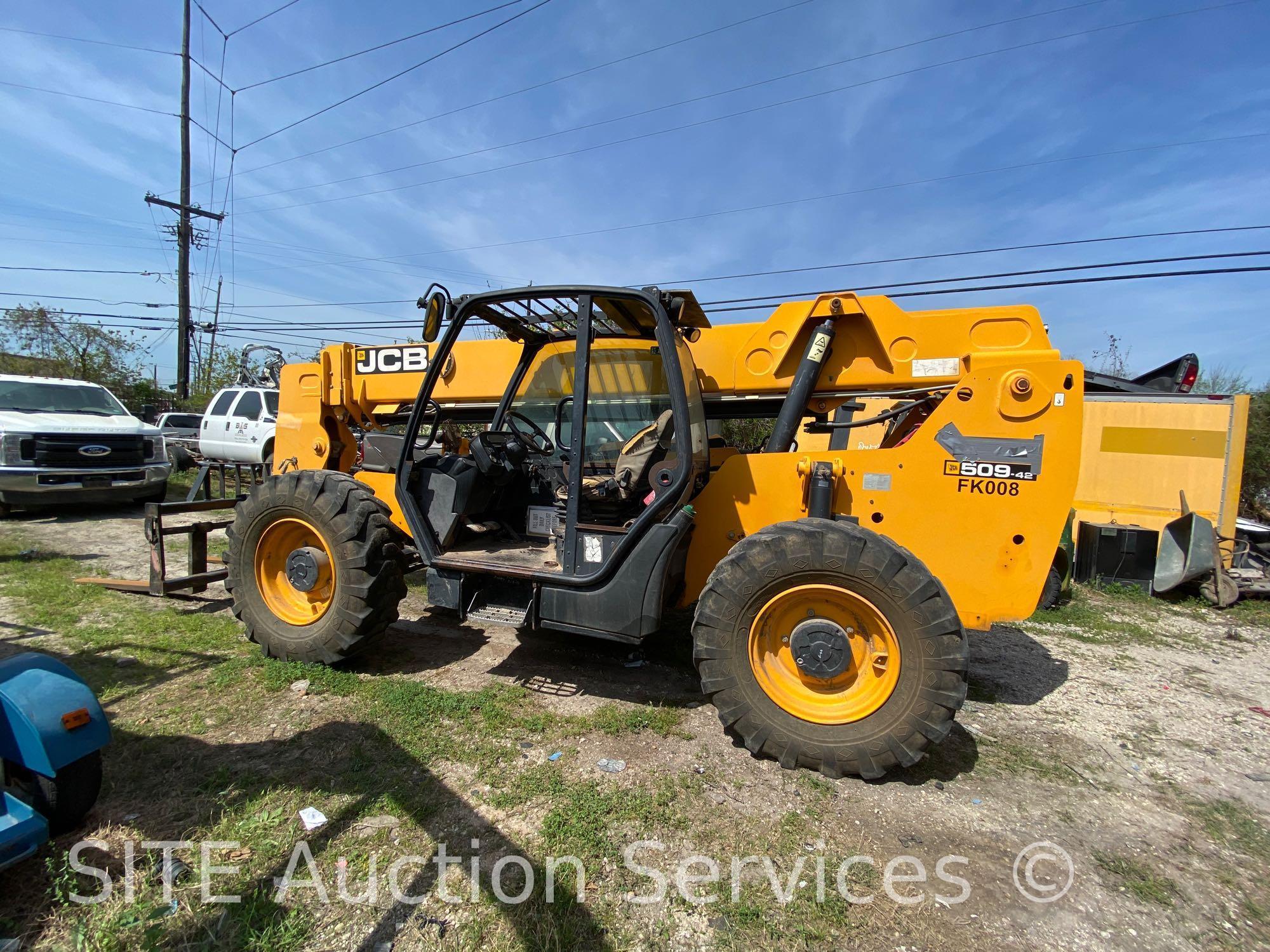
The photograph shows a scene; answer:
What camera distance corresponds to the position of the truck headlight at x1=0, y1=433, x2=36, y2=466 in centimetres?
825

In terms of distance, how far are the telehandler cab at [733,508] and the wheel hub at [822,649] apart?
11 millimetres

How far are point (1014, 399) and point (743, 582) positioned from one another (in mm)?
1848

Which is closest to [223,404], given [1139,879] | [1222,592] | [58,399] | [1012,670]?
[58,399]

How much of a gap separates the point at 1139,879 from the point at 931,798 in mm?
784

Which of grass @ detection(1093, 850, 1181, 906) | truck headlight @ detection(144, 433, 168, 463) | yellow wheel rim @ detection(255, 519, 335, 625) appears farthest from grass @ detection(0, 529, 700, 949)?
truck headlight @ detection(144, 433, 168, 463)

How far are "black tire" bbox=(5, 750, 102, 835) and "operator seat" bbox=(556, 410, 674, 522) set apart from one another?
249 centimetres

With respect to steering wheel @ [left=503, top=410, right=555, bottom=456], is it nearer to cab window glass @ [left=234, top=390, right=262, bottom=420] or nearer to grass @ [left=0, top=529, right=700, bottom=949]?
grass @ [left=0, top=529, right=700, bottom=949]

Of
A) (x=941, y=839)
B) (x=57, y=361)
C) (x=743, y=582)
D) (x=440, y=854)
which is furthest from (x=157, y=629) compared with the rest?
(x=57, y=361)

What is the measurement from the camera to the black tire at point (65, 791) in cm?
226

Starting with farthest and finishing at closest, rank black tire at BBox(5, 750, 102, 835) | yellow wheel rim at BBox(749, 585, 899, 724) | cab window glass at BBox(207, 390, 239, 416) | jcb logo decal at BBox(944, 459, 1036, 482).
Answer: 1. cab window glass at BBox(207, 390, 239, 416)
2. jcb logo decal at BBox(944, 459, 1036, 482)
3. yellow wheel rim at BBox(749, 585, 899, 724)
4. black tire at BBox(5, 750, 102, 835)

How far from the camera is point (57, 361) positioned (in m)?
22.3

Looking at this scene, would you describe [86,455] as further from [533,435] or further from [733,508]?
[733,508]

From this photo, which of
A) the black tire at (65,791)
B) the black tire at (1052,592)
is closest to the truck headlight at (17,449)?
the black tire at (65,791)

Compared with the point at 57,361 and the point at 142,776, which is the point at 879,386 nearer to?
the point at 142,776
